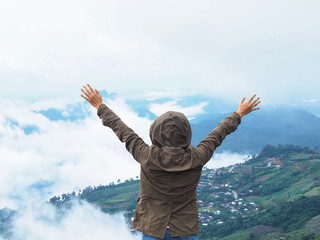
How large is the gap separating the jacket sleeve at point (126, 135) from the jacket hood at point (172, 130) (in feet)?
0.55

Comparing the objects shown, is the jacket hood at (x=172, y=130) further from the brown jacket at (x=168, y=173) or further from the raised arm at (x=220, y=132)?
the raised arm at (x=220, y=132)

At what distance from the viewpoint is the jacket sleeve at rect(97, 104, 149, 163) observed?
2.79 meters

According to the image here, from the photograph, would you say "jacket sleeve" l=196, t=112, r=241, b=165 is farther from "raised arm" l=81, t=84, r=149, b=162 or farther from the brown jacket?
"raised arm" l=81, t=84, r=149, b=162

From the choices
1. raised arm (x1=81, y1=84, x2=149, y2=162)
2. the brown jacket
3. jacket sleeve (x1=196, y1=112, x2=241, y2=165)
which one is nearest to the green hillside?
jacket sleeve (x1=196, y1=112, x2=241, y2=165)

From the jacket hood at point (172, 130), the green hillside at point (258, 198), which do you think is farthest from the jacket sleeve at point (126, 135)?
the green hillside at point (258, 198)

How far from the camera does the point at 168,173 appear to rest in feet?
8.80

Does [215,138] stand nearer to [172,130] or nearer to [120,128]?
[172,130]

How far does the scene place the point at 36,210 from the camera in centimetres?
12556

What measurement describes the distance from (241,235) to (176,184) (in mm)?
62515

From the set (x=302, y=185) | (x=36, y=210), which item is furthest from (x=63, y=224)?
(x=302, y=185)

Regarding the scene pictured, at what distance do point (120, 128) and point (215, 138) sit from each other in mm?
918

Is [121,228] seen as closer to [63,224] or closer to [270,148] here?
[63,224]

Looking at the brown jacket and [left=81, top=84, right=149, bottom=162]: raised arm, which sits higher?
[left=81, top=84, right=149, bottom=162]: raised arm

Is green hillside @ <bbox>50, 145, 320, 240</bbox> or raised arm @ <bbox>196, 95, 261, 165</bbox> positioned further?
green hillside @ <bbox>50, 145, 320, 240</bbox>
